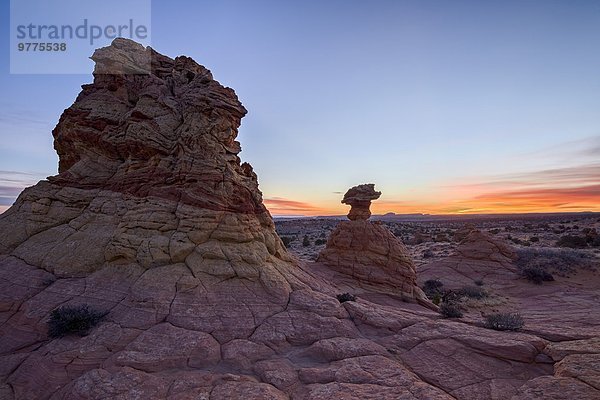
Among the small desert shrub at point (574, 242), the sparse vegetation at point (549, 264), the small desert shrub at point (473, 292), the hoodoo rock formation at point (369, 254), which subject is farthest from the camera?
the small desert shrub at point (574, 242)

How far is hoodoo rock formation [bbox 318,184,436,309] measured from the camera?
19109 mm

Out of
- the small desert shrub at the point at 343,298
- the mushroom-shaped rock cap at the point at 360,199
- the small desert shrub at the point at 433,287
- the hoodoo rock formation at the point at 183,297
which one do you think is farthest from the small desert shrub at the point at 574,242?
the small desert shrub at the point at 343,298

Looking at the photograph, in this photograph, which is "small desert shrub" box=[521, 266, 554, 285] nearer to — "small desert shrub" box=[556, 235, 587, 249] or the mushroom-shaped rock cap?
the mushroom-shaped rock cap

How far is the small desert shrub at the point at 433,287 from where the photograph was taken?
993 inches

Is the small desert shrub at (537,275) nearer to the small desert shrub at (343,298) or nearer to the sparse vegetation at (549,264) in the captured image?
the sparse vegetation at (549,264)

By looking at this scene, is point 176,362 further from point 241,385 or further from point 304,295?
point 304,295

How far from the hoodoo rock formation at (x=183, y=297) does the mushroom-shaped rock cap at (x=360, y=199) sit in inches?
343

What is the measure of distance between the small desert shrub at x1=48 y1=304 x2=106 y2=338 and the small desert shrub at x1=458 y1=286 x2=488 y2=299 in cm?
2378

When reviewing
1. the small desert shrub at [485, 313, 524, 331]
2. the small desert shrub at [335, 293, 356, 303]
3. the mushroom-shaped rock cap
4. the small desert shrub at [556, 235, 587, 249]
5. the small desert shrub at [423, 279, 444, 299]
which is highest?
the mushroom-shaped rock cap

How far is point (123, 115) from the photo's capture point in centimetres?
1470

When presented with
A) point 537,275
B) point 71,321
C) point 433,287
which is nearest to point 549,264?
point 537,275

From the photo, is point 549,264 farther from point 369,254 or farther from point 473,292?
point 369,254

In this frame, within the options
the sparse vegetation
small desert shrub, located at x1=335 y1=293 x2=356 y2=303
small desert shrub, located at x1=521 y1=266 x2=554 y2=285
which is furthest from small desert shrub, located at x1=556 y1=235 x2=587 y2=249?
small desert shrub, located at x1=335 y1=293 x2=356 y2=303

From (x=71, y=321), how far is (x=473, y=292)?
81.2 feet
